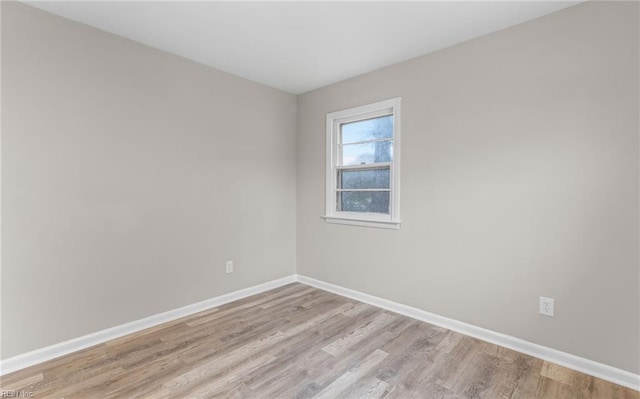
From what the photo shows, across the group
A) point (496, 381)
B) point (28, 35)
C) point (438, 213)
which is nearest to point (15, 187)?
point (28, 35)

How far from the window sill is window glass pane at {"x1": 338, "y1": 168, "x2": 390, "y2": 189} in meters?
0.37

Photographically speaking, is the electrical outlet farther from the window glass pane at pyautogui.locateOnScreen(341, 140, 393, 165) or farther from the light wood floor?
the window glass pane at pyautogui.locateOnScreen(341, 140, 393, 165)

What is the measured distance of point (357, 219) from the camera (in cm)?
322

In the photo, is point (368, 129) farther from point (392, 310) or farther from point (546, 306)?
point (546, 306)

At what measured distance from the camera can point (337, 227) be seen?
343 centimetres

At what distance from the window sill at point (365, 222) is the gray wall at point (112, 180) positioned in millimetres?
889

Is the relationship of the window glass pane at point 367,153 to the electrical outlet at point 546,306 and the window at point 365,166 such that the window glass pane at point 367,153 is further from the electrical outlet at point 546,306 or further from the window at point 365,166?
the electrical outlet at point 546,306

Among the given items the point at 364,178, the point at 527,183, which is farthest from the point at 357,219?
the point at 527,183

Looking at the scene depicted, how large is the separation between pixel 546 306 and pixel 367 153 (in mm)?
2015

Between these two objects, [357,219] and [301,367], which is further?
[357,219]

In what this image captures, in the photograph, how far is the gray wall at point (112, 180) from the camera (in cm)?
197

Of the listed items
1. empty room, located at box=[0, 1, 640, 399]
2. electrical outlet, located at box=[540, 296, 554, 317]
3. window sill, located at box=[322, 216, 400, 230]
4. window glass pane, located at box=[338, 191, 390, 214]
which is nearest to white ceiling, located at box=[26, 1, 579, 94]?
empty room, located at box=[0, 1, 640, 399]

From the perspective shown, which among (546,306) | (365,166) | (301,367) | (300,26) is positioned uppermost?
(300,26)

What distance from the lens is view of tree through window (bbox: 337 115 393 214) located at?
10.1 ft
